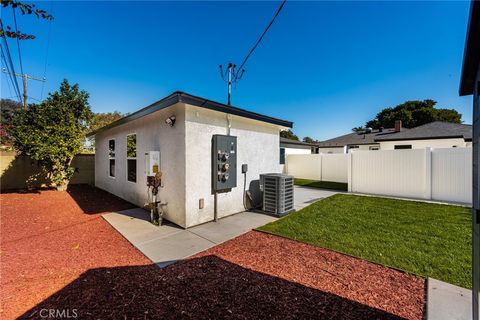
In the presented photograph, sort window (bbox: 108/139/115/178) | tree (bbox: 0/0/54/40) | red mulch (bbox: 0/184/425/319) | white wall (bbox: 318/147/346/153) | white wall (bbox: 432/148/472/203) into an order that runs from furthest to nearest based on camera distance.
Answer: white wall (bbox: 318/147/346/153)
window (bbox: 108/139/115/178)
white wall (bbox: 432/148/472/203)
red mulch (bbox: 0/184/425/319)
tree (bbox: 0/0/54/40)

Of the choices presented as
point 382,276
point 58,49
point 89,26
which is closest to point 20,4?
point 382,276

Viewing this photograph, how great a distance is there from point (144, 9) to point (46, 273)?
7337 millimetres

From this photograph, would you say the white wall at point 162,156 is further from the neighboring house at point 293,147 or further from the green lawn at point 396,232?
the neighboring house at point 293,147

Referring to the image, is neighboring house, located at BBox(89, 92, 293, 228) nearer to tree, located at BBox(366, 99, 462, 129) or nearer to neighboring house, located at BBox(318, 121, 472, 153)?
neighboring house, located at BBox(318, 121, 472, 153)

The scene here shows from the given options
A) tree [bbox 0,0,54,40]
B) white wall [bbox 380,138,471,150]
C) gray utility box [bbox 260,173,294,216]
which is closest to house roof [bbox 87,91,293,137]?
gray utility box [bbox 260,173,294,216]

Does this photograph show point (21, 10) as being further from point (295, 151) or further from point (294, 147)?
point (295, 151)

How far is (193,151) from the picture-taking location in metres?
4.77

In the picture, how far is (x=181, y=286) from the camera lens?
8.71ft

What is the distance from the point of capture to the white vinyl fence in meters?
6.81

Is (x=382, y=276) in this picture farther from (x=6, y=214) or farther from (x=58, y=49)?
(x=58, y=49)

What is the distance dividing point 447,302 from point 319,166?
12.0m

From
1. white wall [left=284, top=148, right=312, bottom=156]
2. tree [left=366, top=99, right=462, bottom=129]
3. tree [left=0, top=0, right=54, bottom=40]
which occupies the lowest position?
white wall [left=284, top=148, right=312, bottom=156]

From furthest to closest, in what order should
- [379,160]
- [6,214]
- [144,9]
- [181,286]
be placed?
[379,160], [144,9], [6,214], [181,286]

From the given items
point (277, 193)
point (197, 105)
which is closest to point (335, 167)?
point (277, 193)
